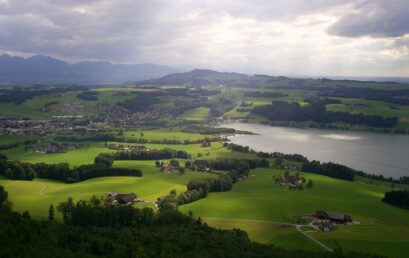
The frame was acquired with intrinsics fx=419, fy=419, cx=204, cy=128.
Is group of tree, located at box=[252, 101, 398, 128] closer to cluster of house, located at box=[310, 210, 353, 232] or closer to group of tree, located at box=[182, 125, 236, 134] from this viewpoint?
group of tree, located at box=[182, 125, 236, 134]

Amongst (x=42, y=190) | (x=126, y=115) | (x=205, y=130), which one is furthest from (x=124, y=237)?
(x=126, y=115)

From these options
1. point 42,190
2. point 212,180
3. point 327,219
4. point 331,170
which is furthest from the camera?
point 331,170

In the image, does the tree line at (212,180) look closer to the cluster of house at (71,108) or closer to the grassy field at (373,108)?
the grassy field at (373,108)

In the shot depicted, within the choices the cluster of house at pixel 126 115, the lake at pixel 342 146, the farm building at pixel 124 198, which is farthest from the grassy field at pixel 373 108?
the farm building at pixel 124 198

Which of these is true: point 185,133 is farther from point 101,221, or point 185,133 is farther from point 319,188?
point 101,221

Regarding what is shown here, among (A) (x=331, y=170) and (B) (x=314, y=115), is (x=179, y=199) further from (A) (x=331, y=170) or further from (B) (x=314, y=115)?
(B) (x=314, y=115)

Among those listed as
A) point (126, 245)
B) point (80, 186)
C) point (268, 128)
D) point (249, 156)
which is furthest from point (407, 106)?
point (126, 245)

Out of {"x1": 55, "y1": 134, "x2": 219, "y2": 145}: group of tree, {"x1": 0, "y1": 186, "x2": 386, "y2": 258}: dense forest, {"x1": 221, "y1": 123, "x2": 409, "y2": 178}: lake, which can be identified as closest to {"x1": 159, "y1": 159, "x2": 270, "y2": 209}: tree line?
{"x1": 0, "y1": 186, "x2": 386, "y2": 258}: dense forest
